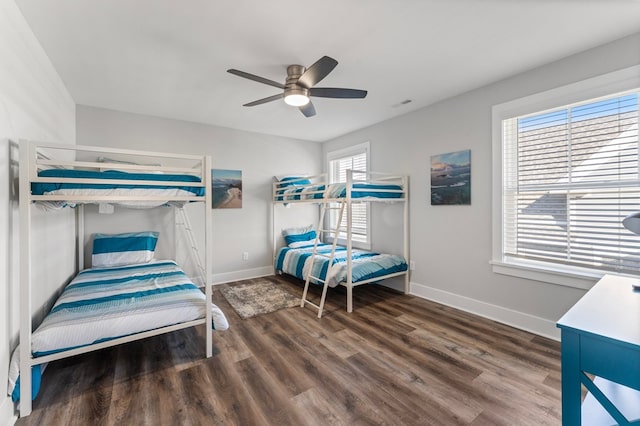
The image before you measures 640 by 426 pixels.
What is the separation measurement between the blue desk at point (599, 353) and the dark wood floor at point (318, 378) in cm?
71

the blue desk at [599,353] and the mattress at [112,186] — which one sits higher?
the mattress at [112,186]

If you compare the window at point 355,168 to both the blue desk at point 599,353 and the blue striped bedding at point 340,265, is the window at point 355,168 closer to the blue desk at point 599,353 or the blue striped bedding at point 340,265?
the blue striped bedding at point 340,265

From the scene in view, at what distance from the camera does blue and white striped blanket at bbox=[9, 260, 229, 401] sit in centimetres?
173

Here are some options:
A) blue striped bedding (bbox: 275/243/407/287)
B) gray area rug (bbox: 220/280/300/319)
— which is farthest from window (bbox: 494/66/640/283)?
gray area rug (bbox: 220/280/300/319)

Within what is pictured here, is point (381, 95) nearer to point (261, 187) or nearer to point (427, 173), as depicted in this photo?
point (427, 173)

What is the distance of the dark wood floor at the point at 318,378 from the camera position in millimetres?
1625

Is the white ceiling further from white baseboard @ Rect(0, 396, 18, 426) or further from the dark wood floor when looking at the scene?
the dark wood floor

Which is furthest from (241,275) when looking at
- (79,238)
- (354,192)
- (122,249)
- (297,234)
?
(354,192)

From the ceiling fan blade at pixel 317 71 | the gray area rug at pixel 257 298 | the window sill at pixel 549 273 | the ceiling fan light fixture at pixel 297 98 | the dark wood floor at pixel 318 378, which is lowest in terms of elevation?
the dark wood floor at pixel 318 378

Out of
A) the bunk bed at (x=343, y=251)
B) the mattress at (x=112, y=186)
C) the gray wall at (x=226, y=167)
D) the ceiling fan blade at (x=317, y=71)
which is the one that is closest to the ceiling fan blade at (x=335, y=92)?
the ceiling fan blade at (x=317, y=71)

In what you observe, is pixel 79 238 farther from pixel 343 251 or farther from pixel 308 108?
pixel 343 251

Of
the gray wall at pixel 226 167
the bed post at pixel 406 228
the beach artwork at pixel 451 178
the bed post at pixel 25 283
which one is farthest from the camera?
the bed post at pixel 406 228

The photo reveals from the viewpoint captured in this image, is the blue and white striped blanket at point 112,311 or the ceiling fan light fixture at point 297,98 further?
the ceiling fan light fixture at point 297,98

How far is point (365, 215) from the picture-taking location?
447 cm
